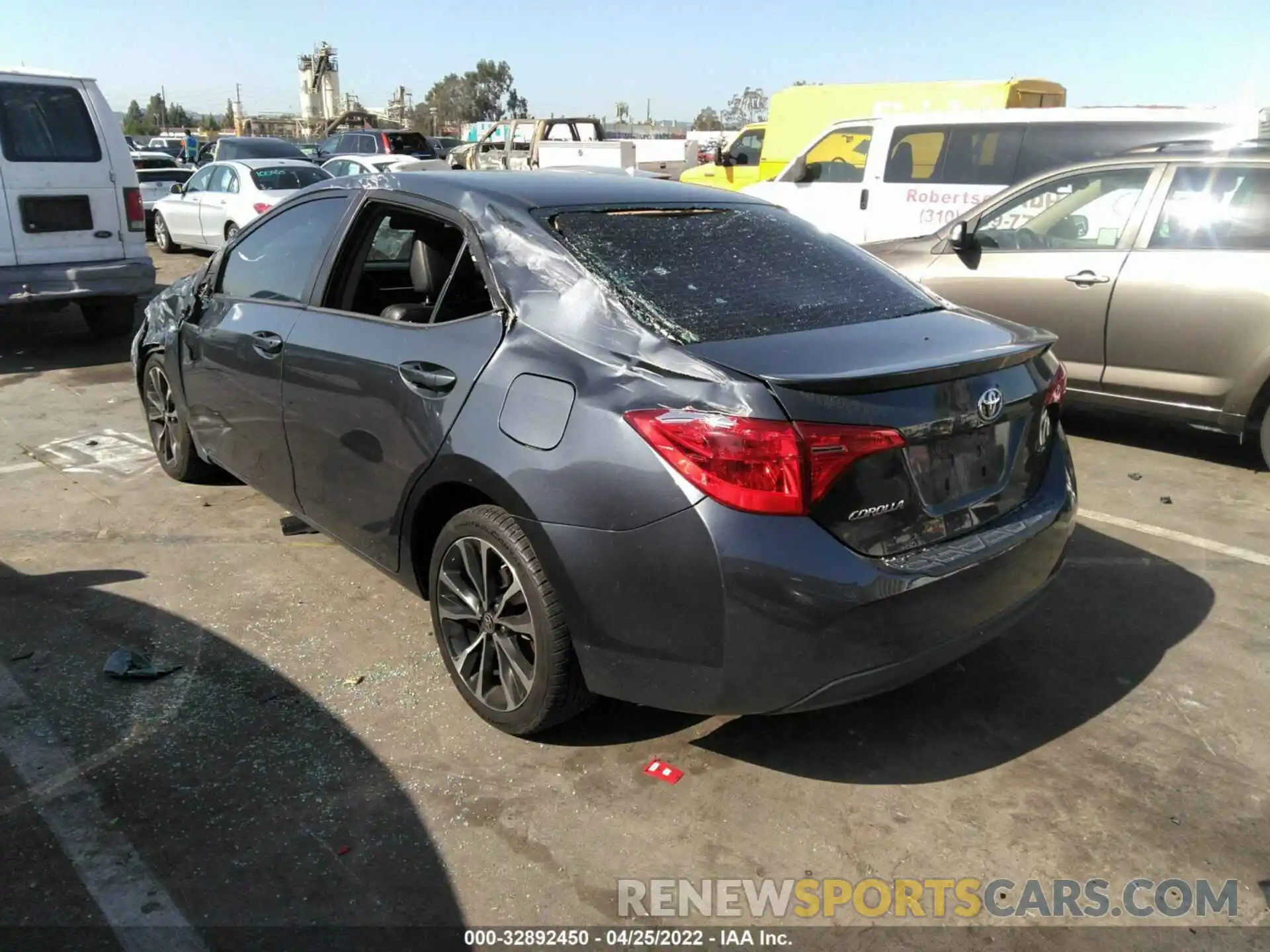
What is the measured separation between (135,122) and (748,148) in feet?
348

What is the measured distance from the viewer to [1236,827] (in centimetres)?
275

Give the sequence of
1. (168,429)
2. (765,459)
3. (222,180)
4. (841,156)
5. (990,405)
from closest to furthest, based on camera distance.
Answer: (765,459)
(990,405)
(168,429)
(841,156)
(222,180)

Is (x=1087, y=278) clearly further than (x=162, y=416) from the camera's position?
Yes

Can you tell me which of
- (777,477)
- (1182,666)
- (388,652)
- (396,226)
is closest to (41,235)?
(396,226)

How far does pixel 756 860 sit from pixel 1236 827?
1.34 meters

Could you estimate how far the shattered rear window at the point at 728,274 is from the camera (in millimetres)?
2900

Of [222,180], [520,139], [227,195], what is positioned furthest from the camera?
[520,139]

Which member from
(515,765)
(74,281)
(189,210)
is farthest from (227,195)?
(515,765)

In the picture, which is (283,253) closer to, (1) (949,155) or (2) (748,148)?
(1) (949,155)

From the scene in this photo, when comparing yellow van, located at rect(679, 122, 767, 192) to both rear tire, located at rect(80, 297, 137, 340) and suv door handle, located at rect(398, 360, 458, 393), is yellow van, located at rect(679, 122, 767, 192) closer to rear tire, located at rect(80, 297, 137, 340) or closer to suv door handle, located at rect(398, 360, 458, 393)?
rear tire, located at rect(80, 297, 137, 340)

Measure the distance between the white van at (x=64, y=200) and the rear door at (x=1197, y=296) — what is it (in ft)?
25.3

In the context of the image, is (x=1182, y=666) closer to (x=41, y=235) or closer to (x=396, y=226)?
(x=396, y=226)

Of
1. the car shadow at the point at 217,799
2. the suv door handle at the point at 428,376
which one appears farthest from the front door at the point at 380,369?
the car shadow at the point at 217,799

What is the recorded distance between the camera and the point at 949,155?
9875 mm
